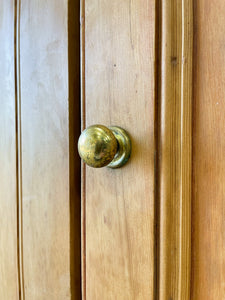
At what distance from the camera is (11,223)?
1.28 ft

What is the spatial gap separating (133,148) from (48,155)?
0.14 metres

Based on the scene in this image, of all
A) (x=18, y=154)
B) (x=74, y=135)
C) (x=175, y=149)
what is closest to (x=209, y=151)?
(x=175, y=149)

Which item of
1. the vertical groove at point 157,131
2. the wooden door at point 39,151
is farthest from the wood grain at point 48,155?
the vertical groove at point 157,131

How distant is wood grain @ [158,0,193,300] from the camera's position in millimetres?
228

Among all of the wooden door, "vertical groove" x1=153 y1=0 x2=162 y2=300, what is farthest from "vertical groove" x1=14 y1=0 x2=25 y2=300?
"vertical groove" x1=153 y1=0 x2=162 y2=300

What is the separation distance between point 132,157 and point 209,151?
7cm

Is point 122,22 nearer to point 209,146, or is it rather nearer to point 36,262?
point 209,146

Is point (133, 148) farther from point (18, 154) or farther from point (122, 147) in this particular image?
point (18, 154)

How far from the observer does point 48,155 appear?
1.10ft

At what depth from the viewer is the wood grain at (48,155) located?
315 mm

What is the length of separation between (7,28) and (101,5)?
0.19 m

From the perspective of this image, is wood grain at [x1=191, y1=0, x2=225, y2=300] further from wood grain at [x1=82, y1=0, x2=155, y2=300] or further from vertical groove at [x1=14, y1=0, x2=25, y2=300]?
vertical groove at [x1=14, y1=0, x2=25, y2=300]

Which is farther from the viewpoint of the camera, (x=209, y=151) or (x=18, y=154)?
(x=18, y=154)

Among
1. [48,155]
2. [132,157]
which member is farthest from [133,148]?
[48,155]
